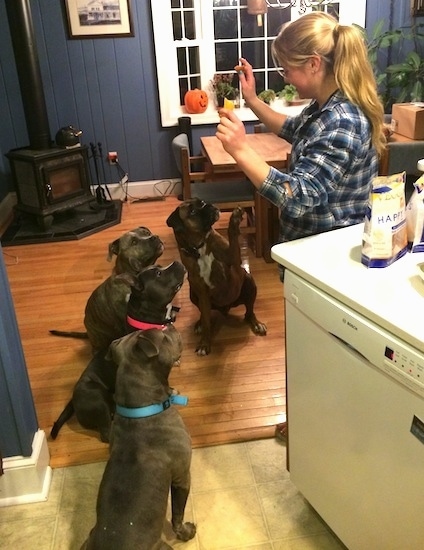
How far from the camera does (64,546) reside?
1.75 m

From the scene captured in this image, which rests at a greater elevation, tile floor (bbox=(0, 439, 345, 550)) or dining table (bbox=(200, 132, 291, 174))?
dining table (bbox=(200, 132, 291, 174))

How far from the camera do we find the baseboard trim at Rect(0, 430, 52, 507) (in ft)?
6.16

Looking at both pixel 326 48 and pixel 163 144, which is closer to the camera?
pixel 326 48

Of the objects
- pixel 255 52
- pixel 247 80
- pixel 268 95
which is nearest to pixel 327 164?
pixel 247 80

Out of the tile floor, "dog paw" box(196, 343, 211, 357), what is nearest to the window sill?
"dog paw" box(196, 343, 211, 357)

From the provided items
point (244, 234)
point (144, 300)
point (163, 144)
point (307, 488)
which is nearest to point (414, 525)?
point (307, 488)

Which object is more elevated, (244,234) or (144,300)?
(144,300)

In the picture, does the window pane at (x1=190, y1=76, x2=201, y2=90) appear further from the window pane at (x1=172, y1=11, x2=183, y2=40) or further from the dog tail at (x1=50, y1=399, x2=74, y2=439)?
the dog tail at (x1=50, y1=399, x2=74, y2=439)

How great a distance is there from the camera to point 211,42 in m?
5.10

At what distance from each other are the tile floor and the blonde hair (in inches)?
49.6

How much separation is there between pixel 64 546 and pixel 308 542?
801 millimetres

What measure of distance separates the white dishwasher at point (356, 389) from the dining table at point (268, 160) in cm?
195

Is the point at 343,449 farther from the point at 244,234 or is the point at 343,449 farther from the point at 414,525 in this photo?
the point at 244,234

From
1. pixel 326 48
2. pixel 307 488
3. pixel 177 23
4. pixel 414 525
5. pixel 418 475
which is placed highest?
pixel 177 23
